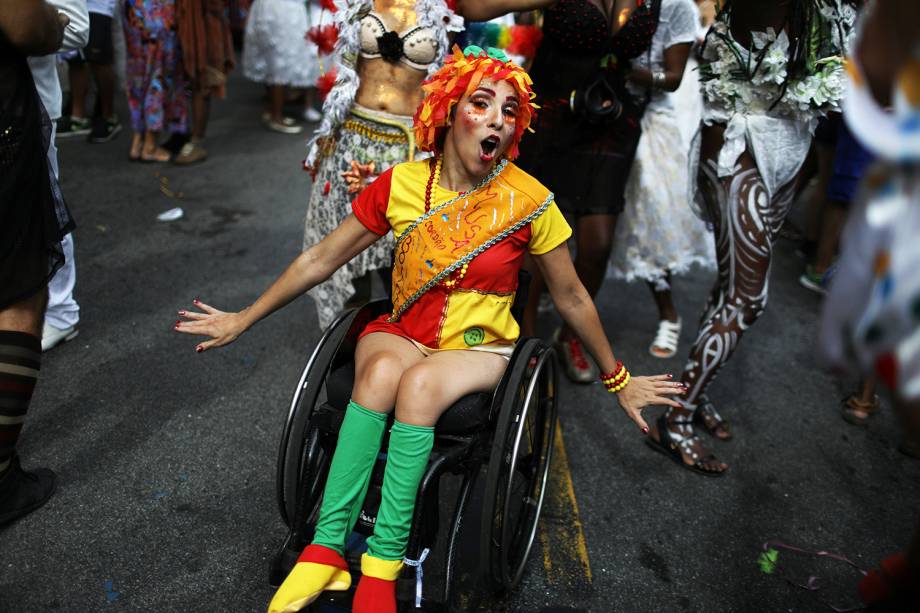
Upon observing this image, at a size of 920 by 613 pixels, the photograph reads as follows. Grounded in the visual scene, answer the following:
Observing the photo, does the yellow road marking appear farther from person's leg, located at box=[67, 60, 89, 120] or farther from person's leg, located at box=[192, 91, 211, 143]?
person's leg, located at box=[67, 60, 89, 120]

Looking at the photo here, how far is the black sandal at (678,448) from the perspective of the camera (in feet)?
9.94

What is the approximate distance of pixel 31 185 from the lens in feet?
7.73

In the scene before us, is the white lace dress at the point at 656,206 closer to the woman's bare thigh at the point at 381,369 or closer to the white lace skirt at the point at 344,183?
the white lace skirt at the point at 344,183

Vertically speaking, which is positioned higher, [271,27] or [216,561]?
[271,27]

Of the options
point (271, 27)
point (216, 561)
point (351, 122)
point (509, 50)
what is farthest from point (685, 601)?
point (271, 27)

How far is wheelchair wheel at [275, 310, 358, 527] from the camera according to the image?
200cm

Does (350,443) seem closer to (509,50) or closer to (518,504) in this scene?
(518,504)

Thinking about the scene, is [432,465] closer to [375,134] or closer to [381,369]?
[381,369]

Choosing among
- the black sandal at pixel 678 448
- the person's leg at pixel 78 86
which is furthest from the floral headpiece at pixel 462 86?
the person's leg at pixel 78 86

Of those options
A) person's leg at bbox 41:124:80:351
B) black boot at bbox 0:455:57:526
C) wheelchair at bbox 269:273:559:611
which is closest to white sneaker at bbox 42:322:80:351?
person's leg at bbox 41:124:80:351

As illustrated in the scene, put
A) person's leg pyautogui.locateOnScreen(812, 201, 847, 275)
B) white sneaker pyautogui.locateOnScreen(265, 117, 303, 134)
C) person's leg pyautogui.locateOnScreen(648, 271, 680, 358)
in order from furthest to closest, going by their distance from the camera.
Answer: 1. white sneaker pyautogui.locateOnScreen(265, 117, 303, 134)
2. person's leg pyautogui.locateOnScreen(812, 201, 847, 275)
3. person's leg pyautogui.locateOnScreen(648, 271, 680, 358)

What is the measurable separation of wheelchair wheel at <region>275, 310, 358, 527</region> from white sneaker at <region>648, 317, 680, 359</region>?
2336 mm

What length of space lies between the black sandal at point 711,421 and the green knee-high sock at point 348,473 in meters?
1.77

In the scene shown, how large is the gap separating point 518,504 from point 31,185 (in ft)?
6.55
